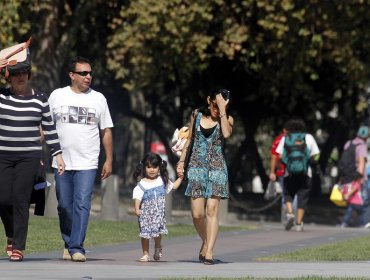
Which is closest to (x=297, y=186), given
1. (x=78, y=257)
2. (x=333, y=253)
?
(x=333, y=253)

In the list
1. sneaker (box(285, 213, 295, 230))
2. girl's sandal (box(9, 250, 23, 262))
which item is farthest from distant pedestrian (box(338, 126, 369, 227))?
girl's sandal (box(9, 250, 23, 262))

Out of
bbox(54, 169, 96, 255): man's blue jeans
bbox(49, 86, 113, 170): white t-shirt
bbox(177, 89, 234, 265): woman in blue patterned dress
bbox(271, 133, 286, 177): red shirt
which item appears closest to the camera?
bbox(54, 169, 96, 255): man's blue jeans

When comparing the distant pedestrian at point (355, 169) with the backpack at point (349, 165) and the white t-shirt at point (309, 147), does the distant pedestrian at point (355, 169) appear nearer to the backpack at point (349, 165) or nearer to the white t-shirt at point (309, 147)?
the backpack at point (349, 165)

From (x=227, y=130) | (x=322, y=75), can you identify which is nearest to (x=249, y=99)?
(x=322, y=75)

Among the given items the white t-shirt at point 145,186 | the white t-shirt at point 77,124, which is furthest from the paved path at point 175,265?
the white t-shirt at point 77,124

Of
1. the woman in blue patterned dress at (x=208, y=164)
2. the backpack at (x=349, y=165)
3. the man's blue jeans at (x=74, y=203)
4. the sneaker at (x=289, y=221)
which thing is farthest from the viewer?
the backpack at (x=349, y=165)

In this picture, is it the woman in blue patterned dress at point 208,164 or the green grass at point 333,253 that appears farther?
the green grass at point 333,253

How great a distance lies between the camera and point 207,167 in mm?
13273

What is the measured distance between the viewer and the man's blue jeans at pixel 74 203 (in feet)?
42.3

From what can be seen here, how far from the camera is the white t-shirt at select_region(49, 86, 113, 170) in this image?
13.0 metres

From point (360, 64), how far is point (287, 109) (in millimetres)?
10573

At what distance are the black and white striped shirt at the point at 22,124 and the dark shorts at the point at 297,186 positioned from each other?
365 inches

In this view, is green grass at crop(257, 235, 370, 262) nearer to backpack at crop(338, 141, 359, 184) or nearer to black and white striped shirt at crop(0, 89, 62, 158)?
black and white striped shirt at crop(0, 89, 62, 158)

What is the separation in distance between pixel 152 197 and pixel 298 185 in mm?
8071
